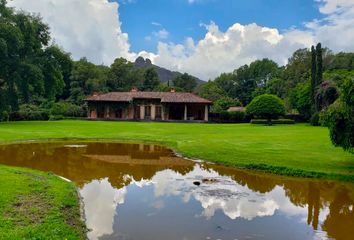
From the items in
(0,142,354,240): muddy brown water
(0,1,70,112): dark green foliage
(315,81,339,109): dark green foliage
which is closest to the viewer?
(0,142,354,240): muddy brown water

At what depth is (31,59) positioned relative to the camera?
1697 inches

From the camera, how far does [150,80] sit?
8806 centimetres

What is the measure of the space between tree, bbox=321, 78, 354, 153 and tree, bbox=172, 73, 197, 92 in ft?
280

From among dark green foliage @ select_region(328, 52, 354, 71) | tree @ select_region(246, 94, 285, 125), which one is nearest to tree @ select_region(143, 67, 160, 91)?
dark green foliage @ select_region(328, 52, 354, 71)

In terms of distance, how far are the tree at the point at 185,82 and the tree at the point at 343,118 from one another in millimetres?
85451

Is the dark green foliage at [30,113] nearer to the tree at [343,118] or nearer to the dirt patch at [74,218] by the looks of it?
the tree at [343,118]

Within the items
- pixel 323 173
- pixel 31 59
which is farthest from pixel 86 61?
pixel 323 173

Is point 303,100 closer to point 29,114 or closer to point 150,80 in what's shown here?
point 29,114

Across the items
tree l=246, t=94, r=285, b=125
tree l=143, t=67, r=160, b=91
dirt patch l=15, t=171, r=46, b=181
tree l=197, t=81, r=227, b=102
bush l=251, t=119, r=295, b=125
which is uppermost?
tree l=143, t=67, r=160, b=91

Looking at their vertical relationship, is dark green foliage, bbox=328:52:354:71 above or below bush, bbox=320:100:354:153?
above

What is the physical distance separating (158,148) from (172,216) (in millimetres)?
14705

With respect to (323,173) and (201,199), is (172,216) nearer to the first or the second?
(201,199)

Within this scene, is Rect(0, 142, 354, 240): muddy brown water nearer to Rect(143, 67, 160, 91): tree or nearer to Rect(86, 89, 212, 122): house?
Rect(86, 89, 212, 122): house

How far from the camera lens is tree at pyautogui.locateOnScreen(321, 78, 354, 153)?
14.8m
